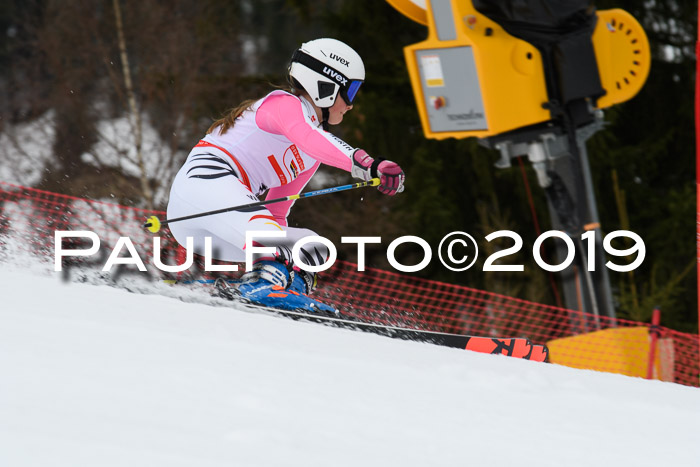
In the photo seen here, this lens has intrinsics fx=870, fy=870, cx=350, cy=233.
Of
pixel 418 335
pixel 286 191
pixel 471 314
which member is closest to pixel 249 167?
pixel 286 191

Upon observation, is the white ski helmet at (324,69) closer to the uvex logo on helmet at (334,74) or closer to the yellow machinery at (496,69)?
the uvex logo on helmet at (334,74)

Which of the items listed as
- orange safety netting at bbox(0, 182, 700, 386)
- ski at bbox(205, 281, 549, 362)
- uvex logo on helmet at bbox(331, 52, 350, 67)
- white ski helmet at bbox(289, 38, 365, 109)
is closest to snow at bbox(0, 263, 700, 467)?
ski at bbox(205, 281, 549, 362)

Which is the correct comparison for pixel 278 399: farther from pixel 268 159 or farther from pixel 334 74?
pixel 334 74

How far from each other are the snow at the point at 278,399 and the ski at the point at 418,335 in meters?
0.40

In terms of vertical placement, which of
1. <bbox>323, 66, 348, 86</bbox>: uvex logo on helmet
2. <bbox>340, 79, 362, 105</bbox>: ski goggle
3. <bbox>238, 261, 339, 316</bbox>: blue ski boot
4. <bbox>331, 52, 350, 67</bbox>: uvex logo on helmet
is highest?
<bbox>331, 52, 350, 67</bbox>: uvex logo on helmet

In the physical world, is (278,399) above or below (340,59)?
below

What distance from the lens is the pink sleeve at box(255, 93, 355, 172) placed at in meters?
3.60

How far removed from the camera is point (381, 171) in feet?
11.6

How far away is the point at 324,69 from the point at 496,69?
1.87 m

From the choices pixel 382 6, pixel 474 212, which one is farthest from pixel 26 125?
pixel 474 212

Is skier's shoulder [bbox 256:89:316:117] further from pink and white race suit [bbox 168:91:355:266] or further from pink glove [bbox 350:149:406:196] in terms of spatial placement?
pink glove [bbox 350:149:406:196]

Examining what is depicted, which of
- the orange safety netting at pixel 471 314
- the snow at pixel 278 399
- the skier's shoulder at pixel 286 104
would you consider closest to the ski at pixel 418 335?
the snow at pixel 278 399

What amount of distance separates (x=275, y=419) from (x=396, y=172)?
4.98 feet

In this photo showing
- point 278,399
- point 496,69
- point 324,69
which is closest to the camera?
point 278,399
